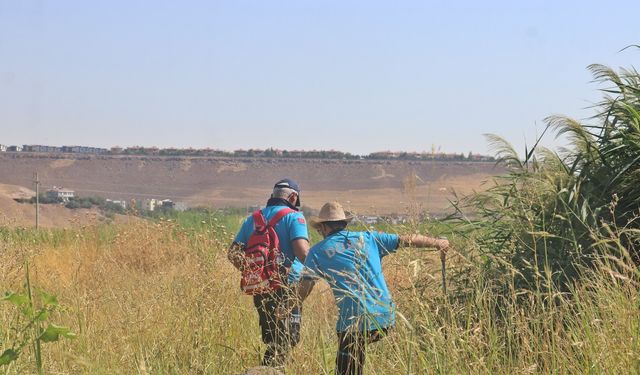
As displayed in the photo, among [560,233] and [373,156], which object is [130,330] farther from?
[373,156]

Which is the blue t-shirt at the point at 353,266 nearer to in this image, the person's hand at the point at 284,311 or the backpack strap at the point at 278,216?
the person's hand at the point at 284,311

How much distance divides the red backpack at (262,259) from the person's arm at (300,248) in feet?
0.36

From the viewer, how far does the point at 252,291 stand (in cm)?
739

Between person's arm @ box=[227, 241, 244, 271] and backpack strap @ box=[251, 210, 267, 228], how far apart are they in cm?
20

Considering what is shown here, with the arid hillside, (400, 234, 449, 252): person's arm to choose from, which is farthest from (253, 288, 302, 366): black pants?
the arid hillside

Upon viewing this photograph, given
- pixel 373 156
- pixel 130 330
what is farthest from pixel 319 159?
pixel 130 330

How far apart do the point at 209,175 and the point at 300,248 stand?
492 feet

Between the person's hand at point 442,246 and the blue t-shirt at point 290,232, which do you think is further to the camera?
the blue t-shirt at point 290,232

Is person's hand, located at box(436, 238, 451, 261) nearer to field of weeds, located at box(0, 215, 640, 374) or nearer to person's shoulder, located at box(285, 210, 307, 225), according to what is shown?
field of weeds, located at box(0, 215, 640, 374)

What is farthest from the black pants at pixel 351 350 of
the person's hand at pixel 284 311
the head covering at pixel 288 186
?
the head covering at pixel 288 186

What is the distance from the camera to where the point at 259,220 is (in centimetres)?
756

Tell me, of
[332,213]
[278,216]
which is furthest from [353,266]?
[278,216]

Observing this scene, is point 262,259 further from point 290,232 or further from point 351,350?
point 351,350

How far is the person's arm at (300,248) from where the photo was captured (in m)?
7.30
